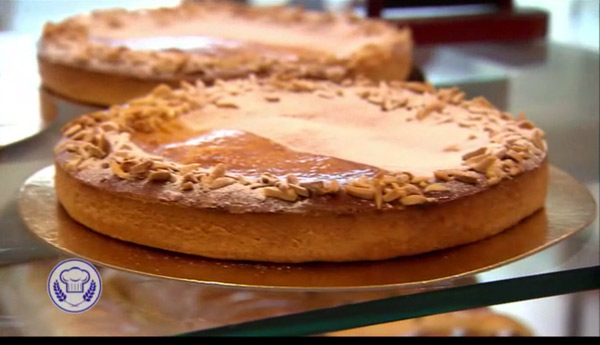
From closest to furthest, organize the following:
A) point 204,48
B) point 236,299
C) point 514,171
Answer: point 236,299 → point 514,171 → point 204,48

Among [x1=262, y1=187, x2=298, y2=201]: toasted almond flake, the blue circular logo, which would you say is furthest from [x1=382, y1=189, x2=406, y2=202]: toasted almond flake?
the blue circular logo

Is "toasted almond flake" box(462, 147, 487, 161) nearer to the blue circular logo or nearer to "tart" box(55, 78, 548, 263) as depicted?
"tart" box(55, 78, 548, 263)

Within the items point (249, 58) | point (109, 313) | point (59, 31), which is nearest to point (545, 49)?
point (249, 58)

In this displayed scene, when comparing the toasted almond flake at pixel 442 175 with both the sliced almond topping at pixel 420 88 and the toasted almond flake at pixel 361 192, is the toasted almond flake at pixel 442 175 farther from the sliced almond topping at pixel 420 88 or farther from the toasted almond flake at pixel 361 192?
the sliced almond topping at pixel 420 88

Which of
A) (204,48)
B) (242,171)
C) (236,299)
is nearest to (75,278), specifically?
(236,299)

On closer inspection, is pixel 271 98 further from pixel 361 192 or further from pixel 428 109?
pixel 361 192
